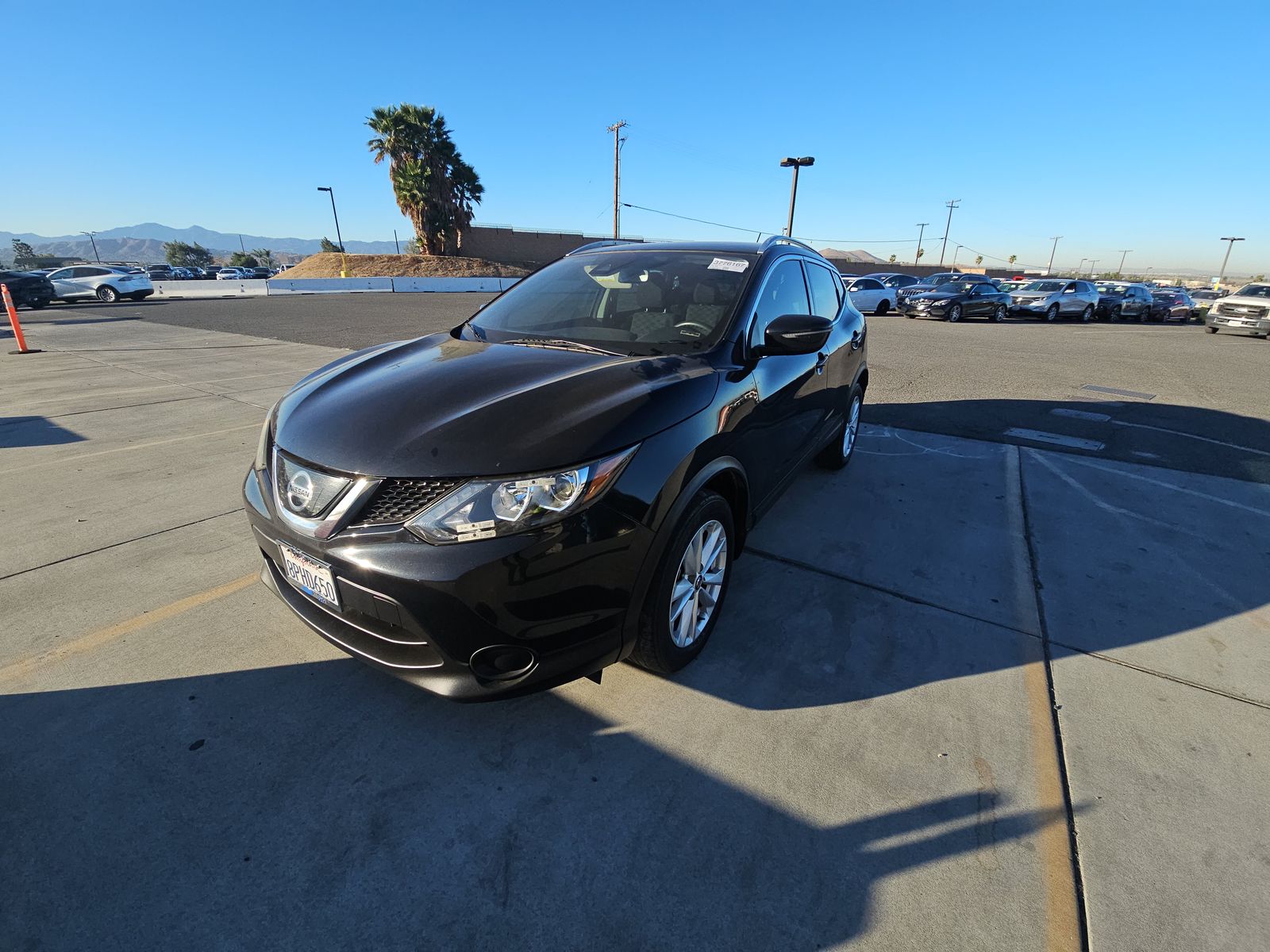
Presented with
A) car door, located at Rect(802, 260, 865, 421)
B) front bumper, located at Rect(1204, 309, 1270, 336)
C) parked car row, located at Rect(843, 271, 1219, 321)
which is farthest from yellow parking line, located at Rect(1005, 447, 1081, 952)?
front bumper, located at Rect(1204, 309, 1270, 336)

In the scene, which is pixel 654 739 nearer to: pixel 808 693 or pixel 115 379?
pixel 808 693

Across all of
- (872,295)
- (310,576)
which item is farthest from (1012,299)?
(310,576)

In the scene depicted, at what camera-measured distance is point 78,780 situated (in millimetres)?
1997

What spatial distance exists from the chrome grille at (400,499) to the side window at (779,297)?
5.59 ft

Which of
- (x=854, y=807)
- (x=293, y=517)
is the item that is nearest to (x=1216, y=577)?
(x=854, y=807)

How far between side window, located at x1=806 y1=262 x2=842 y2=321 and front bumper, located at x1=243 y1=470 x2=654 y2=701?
273 cm

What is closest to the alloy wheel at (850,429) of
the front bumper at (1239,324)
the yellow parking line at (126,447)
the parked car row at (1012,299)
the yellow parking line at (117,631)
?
the yellow parking line at (117,631)

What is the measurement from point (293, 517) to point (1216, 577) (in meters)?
4.65

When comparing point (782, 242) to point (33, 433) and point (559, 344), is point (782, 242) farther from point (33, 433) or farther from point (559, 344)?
point (33, 433)

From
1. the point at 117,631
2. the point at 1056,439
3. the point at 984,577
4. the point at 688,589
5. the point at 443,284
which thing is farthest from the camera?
the point at 443,284

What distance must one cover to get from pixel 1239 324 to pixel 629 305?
82.5 ft

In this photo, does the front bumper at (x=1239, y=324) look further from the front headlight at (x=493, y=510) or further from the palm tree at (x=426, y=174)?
the palm tree at (x=426, y=174)

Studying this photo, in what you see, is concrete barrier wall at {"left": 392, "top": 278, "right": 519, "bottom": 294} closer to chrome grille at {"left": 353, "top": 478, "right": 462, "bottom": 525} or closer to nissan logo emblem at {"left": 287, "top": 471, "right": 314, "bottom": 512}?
nissan logo emblem at {"left": 287, "top": 471, "right": 314, "bottom": 512}

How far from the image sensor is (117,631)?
9.00ft
